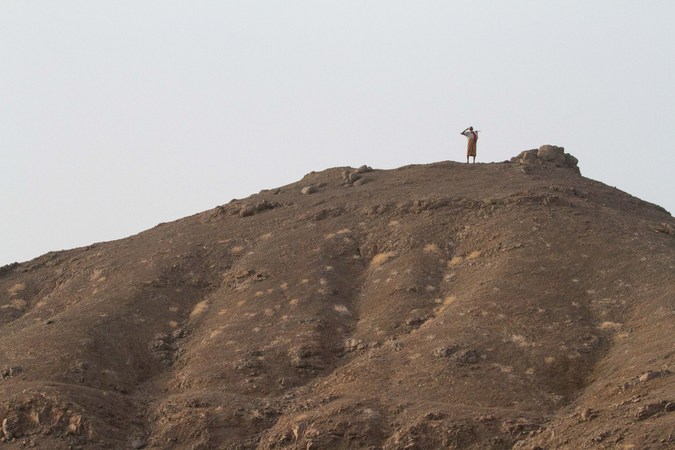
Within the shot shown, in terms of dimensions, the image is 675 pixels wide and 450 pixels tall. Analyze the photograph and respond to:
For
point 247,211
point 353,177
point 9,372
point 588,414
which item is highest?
point 353,177

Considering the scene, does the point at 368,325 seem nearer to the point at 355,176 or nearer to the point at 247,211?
the point at 247,211

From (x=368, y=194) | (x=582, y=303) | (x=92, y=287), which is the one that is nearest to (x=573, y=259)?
(x=582, y=303)

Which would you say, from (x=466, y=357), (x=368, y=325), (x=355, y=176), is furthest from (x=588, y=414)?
(x=355, y=176)

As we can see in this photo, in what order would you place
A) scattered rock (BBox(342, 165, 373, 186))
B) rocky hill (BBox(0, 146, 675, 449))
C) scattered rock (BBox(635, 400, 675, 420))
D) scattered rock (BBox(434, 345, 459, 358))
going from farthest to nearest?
scattered rock (BBox(342, 165, 373, 186))
scattered rock (BBox(434, 345, 459, 358))
rocky hill (BBox(0, 146, 675, 449))
scattered rock (BBox(635, 400, 675, 420))

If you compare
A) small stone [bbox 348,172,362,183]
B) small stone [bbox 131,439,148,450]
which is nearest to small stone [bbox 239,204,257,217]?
small stone [bbox 348,172,362,183]

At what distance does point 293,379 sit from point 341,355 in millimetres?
2272

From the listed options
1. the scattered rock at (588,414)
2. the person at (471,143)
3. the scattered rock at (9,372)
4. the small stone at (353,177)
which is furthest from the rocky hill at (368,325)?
the person at (471,143)

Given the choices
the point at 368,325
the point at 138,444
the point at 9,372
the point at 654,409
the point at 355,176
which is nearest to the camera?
the point at 654,409

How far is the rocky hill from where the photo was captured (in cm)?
3522

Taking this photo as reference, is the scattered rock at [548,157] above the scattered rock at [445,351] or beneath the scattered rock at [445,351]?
A: above

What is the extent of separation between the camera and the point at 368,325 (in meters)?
42.7

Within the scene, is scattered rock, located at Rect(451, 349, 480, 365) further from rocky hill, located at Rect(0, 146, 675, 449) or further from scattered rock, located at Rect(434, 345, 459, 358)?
scattered rock, located at Rect(434, 345, 459, 358)

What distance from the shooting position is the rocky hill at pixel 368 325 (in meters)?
35.2

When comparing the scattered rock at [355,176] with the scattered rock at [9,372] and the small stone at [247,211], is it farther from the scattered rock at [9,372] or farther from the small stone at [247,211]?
the scattered rock at [9,372]
